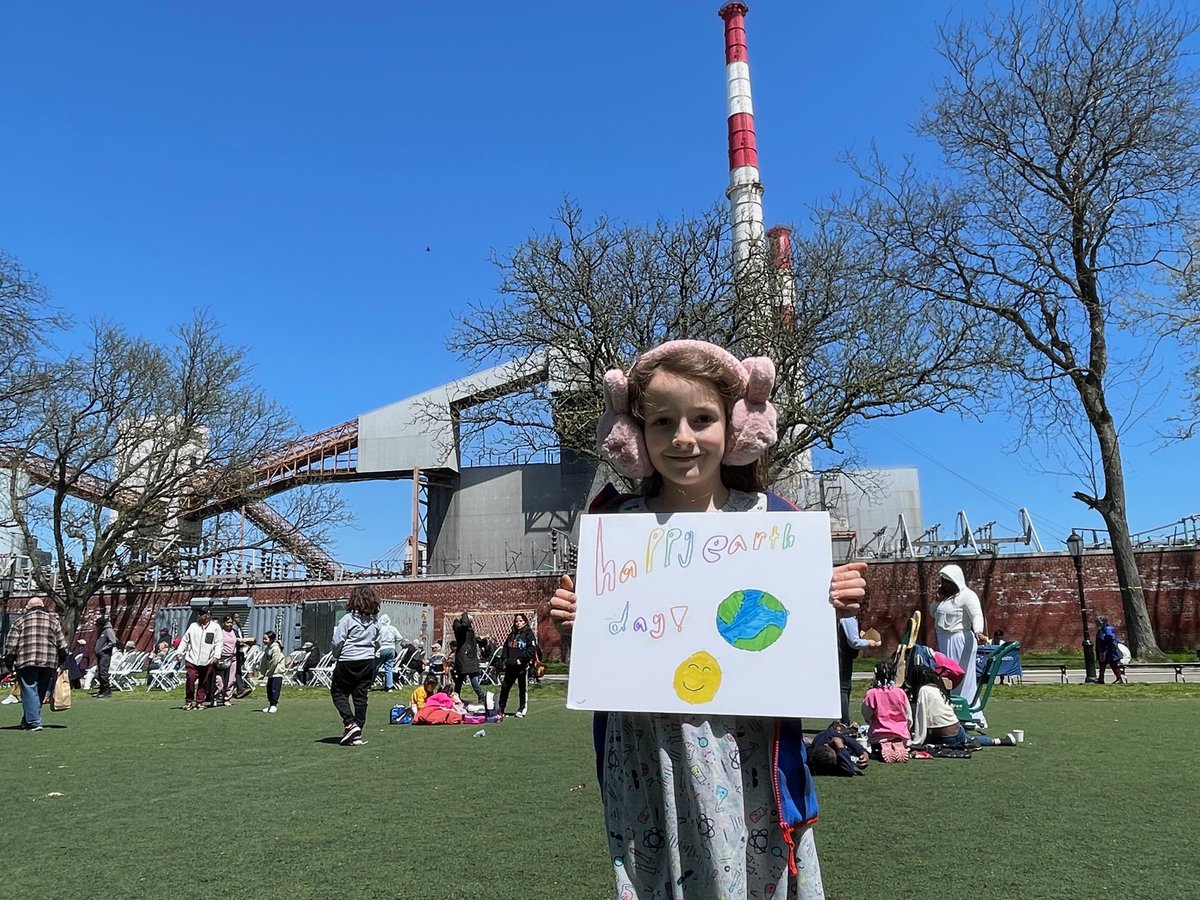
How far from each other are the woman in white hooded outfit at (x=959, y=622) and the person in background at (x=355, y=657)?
6192 millimetres

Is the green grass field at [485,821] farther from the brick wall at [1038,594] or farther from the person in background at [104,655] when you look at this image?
the brick wall at [1038,594]

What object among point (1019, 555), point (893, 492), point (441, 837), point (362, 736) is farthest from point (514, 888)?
point (893, 492)

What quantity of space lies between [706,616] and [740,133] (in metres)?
36.5

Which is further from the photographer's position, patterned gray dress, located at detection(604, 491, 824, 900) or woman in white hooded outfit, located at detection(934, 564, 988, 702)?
woman in white hooded outfit, located at detection(934, 564, 988, 702)

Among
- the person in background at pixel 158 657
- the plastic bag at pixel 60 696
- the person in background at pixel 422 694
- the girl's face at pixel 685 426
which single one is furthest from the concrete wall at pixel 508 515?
the girl's face at pixel 685 426

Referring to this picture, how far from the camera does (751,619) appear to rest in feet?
7.51

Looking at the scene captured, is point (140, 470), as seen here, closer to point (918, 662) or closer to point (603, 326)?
point (603, 326)

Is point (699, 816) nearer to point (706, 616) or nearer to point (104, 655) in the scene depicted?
point (706, 616)

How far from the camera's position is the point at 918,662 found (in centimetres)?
807

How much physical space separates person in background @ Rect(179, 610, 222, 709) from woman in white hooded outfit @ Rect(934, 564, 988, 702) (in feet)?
→ 39.2

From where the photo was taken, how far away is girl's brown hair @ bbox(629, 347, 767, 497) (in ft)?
8.02

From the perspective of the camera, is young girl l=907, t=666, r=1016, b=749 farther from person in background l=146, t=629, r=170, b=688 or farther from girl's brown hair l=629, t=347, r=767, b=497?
person in background l=146, t=629, r=170, b=688

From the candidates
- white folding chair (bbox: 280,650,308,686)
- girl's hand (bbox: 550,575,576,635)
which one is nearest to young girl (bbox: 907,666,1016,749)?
girl's hand (bbox: 550,575,576,635)

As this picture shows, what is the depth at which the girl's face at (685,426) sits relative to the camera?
2.45 meters
